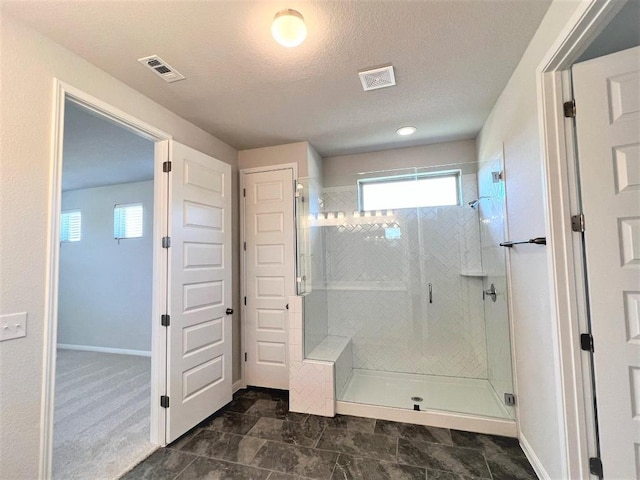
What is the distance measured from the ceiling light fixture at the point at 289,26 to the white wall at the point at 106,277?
3.95m

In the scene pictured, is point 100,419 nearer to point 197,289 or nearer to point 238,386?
point 238,386

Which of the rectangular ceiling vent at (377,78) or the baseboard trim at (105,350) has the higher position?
the rectangular ceiling vent at (377,78)

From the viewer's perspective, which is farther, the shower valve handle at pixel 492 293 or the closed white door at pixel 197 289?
the shower valve handle at pixel 492 293

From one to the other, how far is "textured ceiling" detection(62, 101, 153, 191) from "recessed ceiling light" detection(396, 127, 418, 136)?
2.55 metres

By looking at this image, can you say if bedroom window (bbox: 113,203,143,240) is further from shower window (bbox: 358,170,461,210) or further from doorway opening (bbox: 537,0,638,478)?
doorway opening (bbox: 537,0,638,478)

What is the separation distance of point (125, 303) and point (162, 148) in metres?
3.34

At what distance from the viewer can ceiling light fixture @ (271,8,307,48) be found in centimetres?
142

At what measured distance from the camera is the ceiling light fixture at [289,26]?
1.42m

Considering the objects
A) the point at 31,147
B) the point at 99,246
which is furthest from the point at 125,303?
the point at 31,147

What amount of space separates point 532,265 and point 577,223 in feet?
1.59

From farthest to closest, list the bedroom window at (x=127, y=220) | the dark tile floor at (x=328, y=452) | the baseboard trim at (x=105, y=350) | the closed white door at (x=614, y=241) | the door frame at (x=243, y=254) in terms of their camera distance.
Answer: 1. the bedroom window at (x=127, y=220)
2. the baseboard trim at (x=105, y=350)
3. the door frame at (x=243, y=254)
4. the dark tile floor at (x=328, y=452)
5. the closed white door at (x=614, y=241)

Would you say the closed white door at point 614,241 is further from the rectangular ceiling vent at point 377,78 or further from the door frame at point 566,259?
the rectangular ceiling vent at point 377,78

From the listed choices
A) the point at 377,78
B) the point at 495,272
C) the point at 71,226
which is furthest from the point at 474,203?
the point at 71,226

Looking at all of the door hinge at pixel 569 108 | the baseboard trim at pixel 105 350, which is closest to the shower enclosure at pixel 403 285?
the door hinge at pixel 569 108
